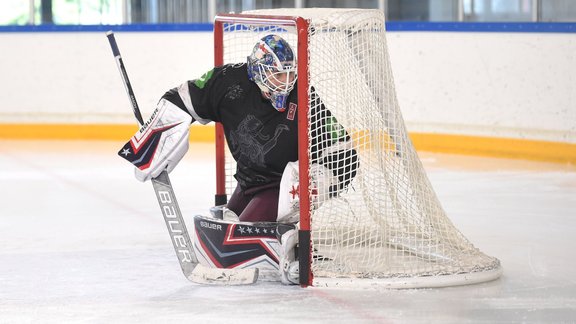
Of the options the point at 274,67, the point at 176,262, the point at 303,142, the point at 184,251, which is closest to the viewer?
the point at 303,142

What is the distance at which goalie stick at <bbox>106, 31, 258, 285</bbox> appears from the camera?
355 centimetres

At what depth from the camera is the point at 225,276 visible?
140 inches

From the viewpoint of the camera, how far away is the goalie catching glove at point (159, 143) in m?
3.64

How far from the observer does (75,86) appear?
812cm

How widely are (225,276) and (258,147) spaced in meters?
0.44

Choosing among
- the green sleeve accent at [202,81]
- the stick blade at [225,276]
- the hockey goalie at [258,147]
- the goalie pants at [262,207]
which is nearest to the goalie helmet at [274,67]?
the hockey goalie at [258,147]

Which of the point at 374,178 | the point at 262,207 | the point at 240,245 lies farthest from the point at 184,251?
the point at 374,178

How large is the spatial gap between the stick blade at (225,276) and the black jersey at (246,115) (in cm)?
36

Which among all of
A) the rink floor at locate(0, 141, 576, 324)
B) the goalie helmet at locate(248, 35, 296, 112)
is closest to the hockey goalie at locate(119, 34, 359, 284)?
the goalie helmet at locate(248, 35, 296, 112)

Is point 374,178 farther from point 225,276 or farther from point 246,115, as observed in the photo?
point 225,276

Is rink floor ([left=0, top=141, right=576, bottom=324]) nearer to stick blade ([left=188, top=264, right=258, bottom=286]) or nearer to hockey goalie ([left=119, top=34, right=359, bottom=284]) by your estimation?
stick blade ([left=188, top=264, right=258, bottom=286])

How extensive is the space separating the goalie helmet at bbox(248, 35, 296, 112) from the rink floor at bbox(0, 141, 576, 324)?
61 cm

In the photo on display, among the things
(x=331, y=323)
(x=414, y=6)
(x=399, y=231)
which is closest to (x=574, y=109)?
(x=414, y=6)

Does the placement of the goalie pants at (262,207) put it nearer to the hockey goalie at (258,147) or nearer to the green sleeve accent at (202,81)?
the hockey goalie at (258,147)
